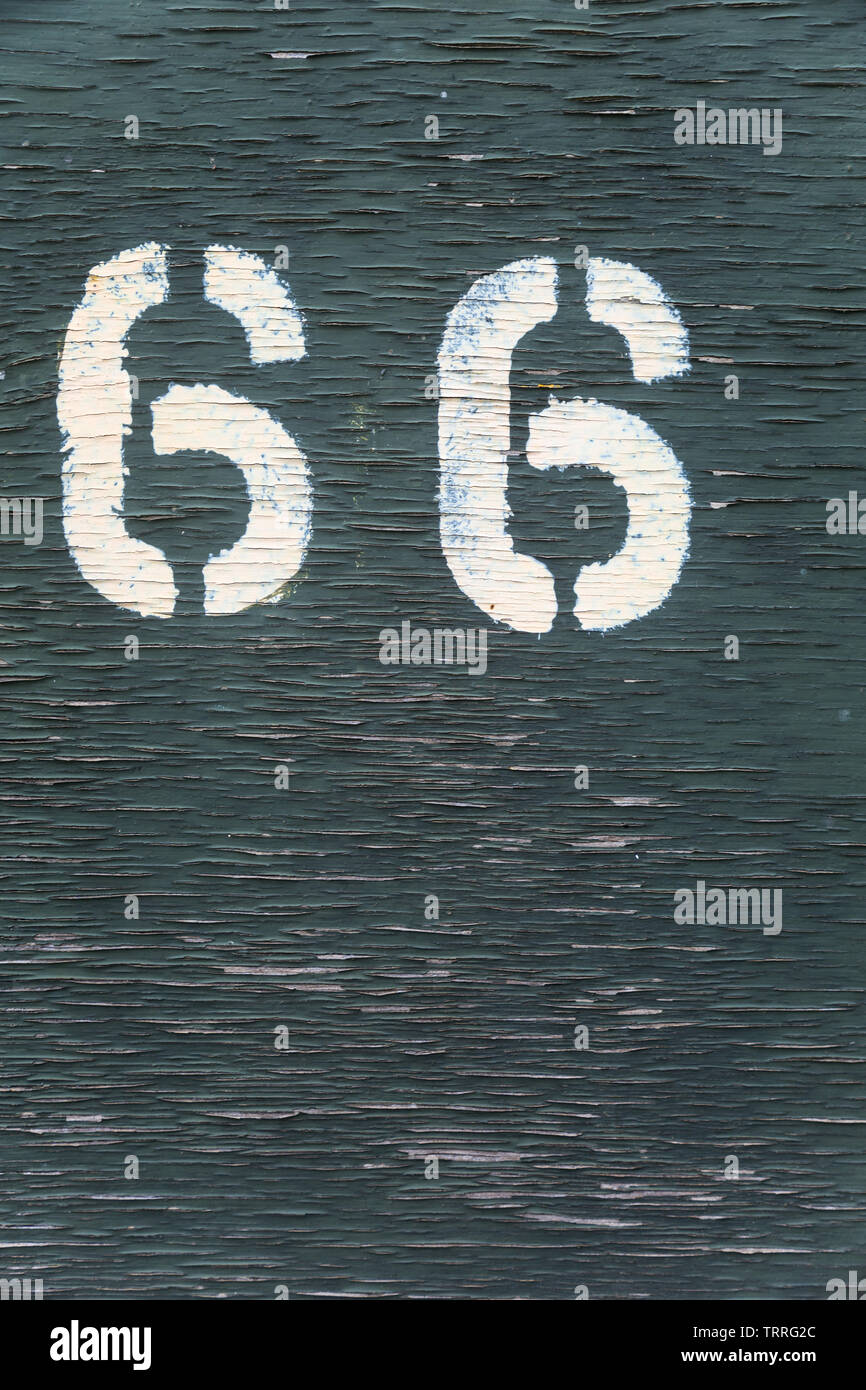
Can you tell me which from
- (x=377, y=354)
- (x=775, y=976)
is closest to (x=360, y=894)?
(x=775, y=976)

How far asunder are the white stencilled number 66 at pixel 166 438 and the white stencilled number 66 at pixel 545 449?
0.41m

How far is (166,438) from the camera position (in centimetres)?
297

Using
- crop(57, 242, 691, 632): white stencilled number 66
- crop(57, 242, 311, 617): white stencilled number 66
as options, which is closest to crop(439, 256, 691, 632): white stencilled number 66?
crop(57, 242, 691, 632): white stencilled number 66

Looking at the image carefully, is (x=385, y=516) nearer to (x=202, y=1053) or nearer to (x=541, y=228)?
(x=541, y=228)

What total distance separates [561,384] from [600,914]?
1.35m

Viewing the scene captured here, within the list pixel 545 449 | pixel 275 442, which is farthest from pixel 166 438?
pixel 545 449

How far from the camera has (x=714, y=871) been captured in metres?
2.97

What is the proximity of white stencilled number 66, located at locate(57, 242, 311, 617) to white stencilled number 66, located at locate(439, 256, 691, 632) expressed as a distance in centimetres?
41

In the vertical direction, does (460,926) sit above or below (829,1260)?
above

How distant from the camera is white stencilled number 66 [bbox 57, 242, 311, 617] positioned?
2973 mm

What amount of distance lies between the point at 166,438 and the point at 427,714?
966 mm

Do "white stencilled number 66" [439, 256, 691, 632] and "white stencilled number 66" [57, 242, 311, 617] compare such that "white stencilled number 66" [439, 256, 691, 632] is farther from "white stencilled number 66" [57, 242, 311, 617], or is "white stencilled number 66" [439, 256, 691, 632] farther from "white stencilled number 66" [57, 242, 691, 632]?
"white stencilled number 66" [57, 242, 311, 617]

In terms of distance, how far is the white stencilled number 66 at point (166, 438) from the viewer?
2.97 metres

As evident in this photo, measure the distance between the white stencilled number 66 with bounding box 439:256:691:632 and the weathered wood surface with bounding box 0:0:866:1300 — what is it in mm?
48
